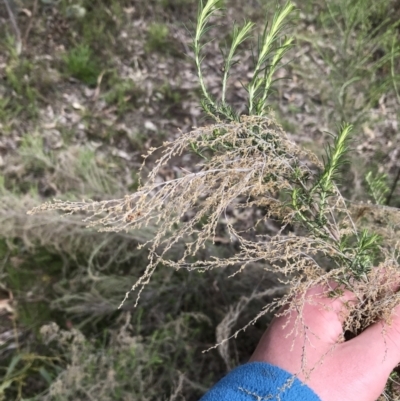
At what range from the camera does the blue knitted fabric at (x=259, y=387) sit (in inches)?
41.3

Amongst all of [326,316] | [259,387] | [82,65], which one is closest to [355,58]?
[326,316]

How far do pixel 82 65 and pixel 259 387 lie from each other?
8.31 feet

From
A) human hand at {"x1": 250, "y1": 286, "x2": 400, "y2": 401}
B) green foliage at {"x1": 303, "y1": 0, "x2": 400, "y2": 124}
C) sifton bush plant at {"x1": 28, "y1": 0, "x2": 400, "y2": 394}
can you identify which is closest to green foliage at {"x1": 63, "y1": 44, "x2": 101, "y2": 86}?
green foliage at {"x1": 303, "y1": 0, "x2": 400, "y2": 124}

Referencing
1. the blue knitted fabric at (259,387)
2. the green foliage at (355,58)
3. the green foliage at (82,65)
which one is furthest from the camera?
the green foliage at (82,65)

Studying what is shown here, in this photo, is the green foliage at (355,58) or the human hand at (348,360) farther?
the green foliage at (355,58)

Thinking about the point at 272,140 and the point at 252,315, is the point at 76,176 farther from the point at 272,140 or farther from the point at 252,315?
the point at 272,140

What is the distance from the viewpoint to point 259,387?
1074 mm

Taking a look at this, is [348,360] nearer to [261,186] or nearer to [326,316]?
[326,316]

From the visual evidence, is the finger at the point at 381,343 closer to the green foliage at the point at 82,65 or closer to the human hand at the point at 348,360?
the human hand at the point at 348,360

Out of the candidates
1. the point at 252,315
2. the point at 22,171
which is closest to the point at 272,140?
the point at 252,315

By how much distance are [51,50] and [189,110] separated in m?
1.09

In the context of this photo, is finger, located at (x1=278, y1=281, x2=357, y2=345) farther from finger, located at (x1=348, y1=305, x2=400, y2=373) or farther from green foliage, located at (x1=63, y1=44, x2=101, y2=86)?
green foliage, located at (x1=63, y1=44, x2=101, y2=86)

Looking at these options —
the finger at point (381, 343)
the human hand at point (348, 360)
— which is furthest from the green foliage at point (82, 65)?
the finger at point (381, 343)

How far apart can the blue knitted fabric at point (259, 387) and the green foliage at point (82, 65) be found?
2432 mm
